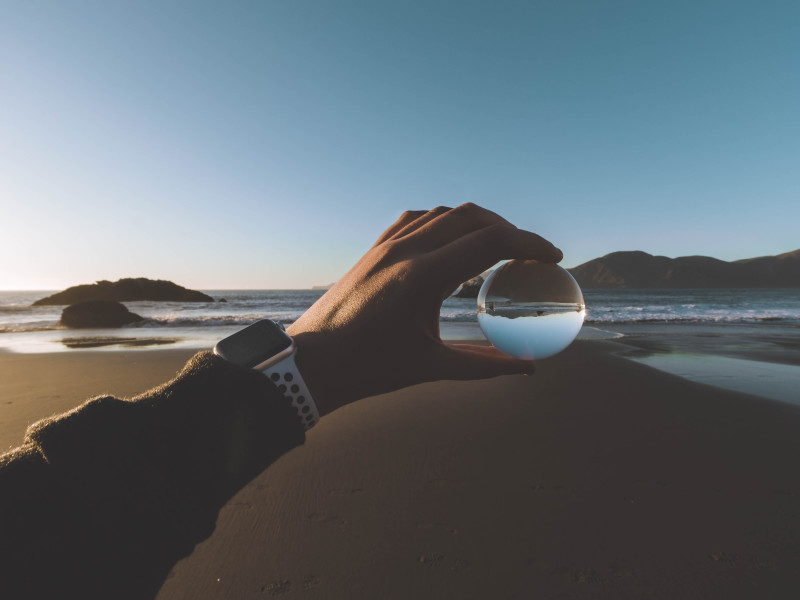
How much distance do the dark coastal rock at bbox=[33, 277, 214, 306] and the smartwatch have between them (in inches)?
2218

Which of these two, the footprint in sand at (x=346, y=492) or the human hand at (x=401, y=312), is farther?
the footprint in sand at (x=346, y=492)

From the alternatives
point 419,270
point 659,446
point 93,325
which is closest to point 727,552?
point 659,446

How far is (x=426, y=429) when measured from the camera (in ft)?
12.8

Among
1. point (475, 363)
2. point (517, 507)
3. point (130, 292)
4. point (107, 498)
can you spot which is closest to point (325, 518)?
point (517, 507)

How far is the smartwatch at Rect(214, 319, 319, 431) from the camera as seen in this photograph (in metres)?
1.19

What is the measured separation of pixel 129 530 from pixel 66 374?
27.5ft

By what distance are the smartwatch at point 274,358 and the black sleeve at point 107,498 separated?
0.26 metres

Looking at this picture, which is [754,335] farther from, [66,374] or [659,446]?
[66,374]

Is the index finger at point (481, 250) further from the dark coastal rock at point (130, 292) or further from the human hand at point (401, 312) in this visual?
the dark coastal rock at point (130, 292)

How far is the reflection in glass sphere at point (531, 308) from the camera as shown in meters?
2.02

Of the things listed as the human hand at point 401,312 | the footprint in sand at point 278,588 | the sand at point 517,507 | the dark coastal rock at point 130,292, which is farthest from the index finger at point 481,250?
the dark coastal rock at point 130,292

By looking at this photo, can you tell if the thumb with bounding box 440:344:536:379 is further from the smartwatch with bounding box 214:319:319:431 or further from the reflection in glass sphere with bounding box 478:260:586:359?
the smartwatch with bounding box 214:319:319:431

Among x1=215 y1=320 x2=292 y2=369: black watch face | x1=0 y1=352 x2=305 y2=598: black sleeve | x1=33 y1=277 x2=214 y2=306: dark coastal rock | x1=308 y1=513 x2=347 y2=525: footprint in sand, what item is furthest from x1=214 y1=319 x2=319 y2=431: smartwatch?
x1=33 y1=277 x2=214 y2=306: dark coastal rock

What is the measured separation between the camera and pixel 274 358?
1.20 metres
